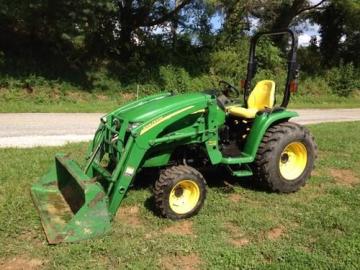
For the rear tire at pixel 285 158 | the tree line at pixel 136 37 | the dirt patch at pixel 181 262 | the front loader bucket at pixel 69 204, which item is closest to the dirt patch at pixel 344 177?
the rear tire at pixel 285 158

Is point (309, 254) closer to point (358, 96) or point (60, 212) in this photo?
point (60, 212)

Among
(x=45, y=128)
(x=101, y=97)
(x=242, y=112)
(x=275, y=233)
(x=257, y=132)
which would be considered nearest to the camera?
(x=275, y=233)

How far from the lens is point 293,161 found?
251 inches

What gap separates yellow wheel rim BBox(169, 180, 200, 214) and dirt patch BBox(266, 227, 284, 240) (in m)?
0.86

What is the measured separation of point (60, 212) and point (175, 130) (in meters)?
1.55

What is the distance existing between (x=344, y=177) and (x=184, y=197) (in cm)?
307

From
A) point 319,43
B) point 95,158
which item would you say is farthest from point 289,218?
point 319,43

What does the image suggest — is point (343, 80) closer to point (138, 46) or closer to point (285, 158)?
point (138, 46)

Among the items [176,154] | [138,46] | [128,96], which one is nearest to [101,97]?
[128,96]

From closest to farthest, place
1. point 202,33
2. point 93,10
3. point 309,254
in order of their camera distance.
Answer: point 309,254, point 93,10, point 202,33

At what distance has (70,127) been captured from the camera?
11016mm

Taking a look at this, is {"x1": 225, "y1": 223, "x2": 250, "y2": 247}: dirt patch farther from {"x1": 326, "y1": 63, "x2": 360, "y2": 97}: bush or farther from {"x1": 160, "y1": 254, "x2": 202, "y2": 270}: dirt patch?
{"x1": 326, "y1": 63, "x2": 360, "y2": 97}: bush

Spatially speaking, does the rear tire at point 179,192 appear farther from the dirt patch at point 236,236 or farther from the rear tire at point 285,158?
the rear tire at point 285,158

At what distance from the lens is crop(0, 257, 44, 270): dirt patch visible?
3998mm
